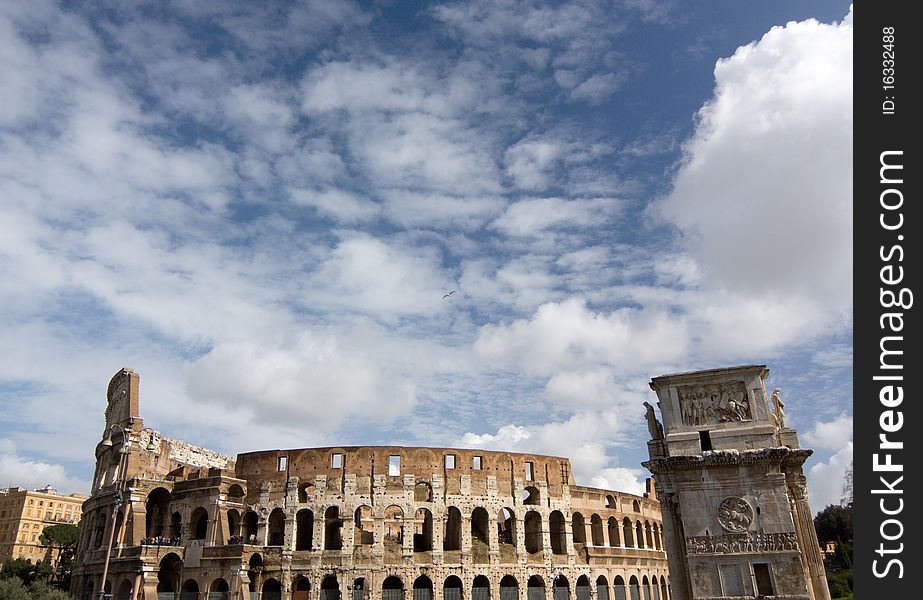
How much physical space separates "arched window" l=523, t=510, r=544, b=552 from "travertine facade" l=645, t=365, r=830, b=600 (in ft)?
70.7

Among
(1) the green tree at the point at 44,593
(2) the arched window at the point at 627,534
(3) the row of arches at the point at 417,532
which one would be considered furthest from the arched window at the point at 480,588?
(1) the green tree at the point at 44,593

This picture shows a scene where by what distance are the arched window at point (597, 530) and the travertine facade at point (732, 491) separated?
2442cm

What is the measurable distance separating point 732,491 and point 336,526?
89.6 feet

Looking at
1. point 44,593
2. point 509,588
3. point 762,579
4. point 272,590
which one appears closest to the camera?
point 762,579

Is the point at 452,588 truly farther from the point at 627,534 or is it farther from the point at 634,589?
the point at 627,534

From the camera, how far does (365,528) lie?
39625mm

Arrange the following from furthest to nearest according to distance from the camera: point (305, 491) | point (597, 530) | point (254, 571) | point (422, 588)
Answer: point (597, 530)
point (305, 491)
point (422, 588)
point (254, 571)

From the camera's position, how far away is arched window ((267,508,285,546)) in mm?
41094

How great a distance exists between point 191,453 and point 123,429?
6941mm

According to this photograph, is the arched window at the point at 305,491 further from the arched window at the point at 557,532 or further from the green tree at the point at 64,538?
the green tree at the point at 64,538

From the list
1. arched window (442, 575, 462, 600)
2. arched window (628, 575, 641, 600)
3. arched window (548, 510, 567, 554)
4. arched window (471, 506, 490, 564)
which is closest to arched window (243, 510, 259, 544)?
arched window (442, 575, 462, 600)

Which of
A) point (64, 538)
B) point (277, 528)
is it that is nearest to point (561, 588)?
point (277, 528)

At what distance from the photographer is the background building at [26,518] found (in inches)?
3054
